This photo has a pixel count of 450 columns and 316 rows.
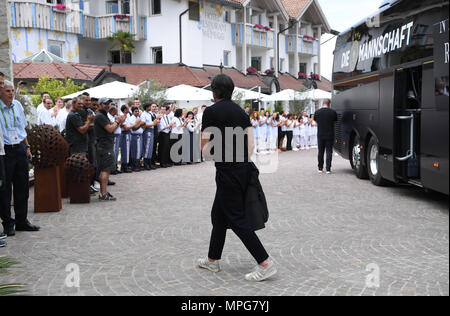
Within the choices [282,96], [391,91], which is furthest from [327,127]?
[282,96]

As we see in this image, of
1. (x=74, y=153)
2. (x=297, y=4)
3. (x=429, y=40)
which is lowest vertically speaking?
(x=74, y=153)

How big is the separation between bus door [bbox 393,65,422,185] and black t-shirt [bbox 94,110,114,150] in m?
5.44

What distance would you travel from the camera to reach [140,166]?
17203 millimetres

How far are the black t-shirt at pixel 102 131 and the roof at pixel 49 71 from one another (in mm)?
14523

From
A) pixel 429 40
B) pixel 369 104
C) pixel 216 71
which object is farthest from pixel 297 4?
pixel 429 40

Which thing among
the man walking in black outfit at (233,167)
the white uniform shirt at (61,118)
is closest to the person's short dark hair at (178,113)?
the white uniform shirt at (61,118)

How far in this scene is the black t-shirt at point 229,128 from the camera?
5.39 m

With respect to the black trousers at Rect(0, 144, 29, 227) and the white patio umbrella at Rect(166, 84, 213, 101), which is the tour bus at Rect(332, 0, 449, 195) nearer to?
the black trousers at Rect(0, 144, 29, 227)

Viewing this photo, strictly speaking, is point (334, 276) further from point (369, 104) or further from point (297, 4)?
point (297, 4)

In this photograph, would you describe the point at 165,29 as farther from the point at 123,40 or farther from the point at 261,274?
the point at 261,274

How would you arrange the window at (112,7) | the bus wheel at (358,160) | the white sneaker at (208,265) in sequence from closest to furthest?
the white sneaker at (208,265), the bus wheel at (358,160), the window at (112,7)

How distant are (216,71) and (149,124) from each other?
775 inches

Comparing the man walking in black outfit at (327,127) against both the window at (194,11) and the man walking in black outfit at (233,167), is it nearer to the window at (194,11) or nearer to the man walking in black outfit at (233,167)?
the man walking in black outfit at (233,167)
